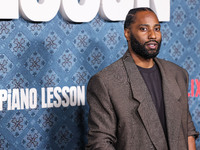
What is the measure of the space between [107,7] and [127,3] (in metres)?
0.21

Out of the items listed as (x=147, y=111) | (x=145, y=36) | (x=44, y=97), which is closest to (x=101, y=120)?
(x=147, y=111)

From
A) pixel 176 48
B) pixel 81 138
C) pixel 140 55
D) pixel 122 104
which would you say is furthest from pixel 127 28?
pixel 176 48

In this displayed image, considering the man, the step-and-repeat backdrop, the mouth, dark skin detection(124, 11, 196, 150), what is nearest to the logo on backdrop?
the step-and-repeat backdrop

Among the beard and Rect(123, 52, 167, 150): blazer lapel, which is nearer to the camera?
Rect(123, 52, 167, 150): blazer lapel

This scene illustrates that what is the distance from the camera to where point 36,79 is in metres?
2.74

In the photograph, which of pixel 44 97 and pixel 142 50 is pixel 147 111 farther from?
pixel 44 97

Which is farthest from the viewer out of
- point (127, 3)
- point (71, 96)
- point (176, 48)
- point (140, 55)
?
point (176, 48)

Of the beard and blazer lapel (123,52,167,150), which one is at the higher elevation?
the beard

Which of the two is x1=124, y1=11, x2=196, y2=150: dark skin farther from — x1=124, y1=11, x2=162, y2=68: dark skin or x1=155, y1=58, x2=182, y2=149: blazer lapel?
x1=155, y1=58, x2=182, y2=149: blazer lapel

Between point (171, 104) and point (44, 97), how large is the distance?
3.56ft

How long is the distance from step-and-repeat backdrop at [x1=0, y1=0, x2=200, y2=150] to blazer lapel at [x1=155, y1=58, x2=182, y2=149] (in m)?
0.93

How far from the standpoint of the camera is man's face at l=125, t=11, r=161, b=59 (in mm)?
2053

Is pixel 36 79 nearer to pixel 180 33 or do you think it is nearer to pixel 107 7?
pixel 107 7

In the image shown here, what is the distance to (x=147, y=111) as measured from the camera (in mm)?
1958
